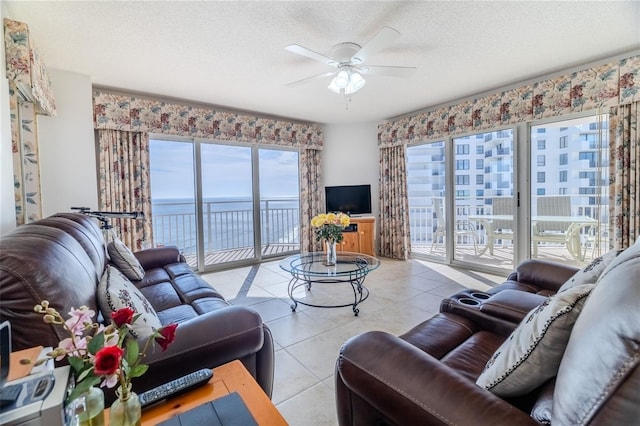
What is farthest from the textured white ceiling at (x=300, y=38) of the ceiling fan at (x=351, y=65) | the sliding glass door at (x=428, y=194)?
the sliding glass door at (x=428, y=194)

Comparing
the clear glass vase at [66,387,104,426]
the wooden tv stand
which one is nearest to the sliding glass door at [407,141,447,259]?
the wooden tv stand

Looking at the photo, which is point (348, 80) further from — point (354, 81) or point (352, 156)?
point (352, 156)

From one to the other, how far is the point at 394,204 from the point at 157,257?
11.9 feet

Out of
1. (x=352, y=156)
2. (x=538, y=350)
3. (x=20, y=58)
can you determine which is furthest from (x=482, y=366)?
(x=352, y=156)

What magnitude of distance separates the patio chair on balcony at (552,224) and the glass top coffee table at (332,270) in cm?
222

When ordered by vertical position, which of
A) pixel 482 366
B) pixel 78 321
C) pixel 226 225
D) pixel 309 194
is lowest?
pixel 482 366

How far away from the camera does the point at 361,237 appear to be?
15.8ft

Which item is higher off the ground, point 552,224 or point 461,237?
point 552,224

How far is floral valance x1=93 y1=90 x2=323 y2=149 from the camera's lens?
3.33 m

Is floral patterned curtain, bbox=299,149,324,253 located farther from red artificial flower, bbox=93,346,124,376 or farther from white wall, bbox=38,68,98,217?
red artificial flower, bbox=93,346,124,376

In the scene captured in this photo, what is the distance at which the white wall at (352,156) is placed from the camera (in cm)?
521

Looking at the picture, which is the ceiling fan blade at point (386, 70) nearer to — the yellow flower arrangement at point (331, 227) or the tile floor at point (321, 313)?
the yellow flower arrangement at point (331, 227)

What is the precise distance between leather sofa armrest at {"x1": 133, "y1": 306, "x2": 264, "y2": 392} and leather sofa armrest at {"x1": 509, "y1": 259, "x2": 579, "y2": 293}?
1.89m

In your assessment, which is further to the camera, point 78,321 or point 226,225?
point 226,225
